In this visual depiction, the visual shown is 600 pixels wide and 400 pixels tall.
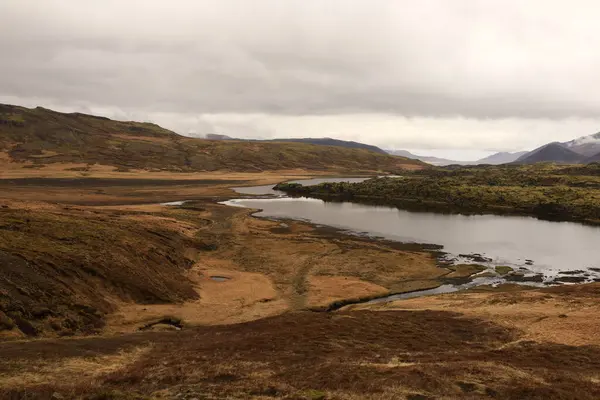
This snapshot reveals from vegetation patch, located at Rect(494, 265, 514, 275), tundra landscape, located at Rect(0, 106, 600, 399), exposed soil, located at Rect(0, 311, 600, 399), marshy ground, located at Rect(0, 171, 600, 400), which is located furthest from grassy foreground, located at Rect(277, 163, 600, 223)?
exposed soil, located at Rect(0, 311, 600, 399)

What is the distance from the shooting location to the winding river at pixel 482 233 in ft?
211

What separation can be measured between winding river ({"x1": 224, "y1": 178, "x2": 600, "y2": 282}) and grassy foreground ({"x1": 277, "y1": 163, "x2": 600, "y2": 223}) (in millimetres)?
13810

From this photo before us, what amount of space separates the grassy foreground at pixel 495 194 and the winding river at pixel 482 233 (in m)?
13.8

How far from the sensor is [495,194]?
134 m

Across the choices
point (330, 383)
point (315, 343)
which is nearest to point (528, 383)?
point (330, 383)

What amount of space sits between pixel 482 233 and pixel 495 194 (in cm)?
5396

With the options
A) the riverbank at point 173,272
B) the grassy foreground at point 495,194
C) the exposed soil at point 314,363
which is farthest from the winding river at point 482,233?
the exposed soil at point 314,363

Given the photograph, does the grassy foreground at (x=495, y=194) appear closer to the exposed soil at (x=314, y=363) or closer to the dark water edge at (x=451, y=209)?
the dark water edge at (x=451, y=209)

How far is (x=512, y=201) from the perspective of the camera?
416 feet

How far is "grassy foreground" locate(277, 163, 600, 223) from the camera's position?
116 m

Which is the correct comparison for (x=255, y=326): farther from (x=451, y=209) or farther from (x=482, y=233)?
(x=451, y=209)

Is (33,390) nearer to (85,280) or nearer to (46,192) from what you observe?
(85,280)

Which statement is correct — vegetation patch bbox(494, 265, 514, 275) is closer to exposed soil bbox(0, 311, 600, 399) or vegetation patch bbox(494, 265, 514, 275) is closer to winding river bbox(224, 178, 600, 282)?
winding river bbox(224, 178, 600, 282)

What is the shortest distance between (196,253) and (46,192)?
305ft
